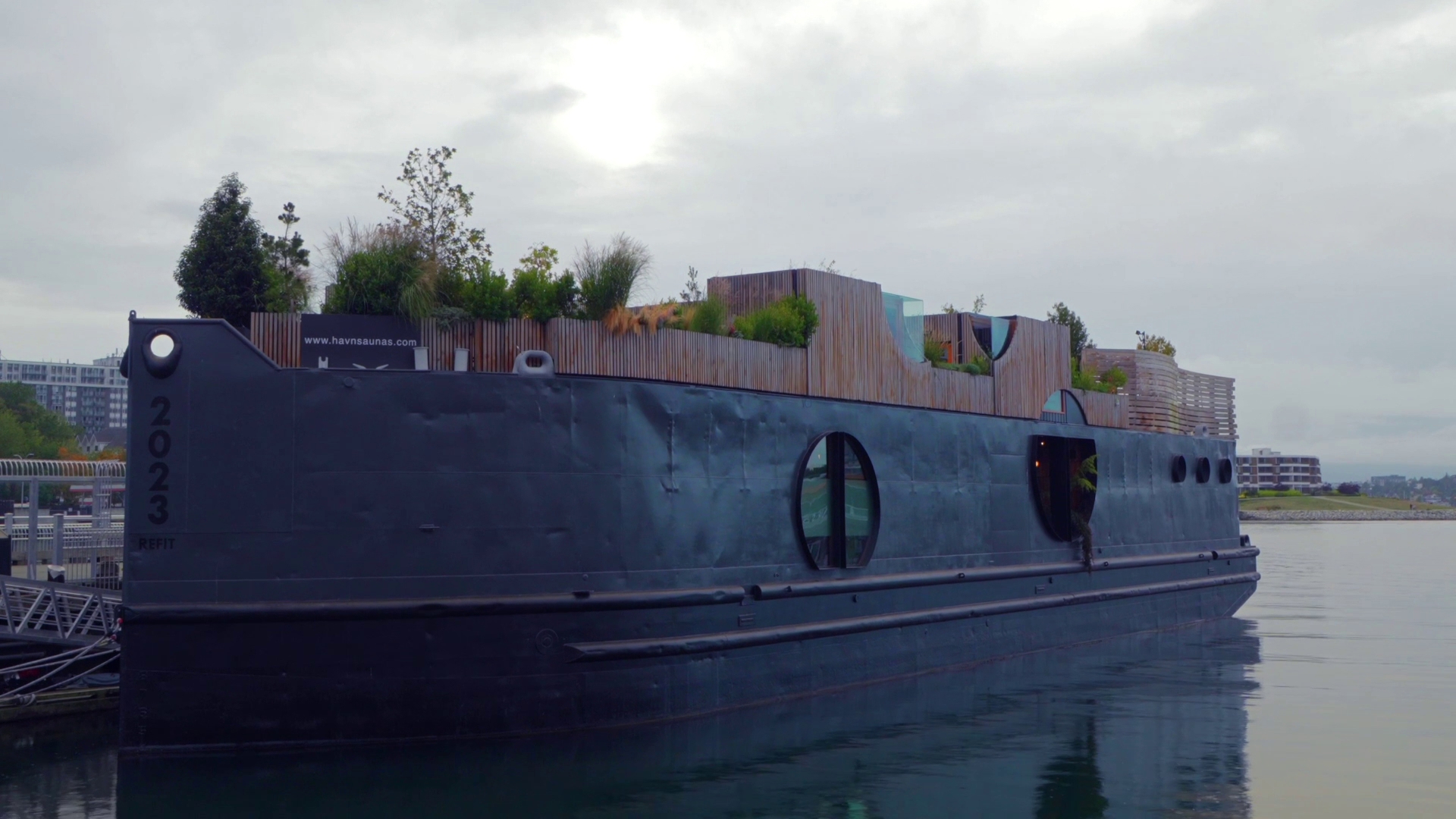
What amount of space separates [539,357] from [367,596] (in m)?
2.61

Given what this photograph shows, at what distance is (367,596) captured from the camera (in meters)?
10.4

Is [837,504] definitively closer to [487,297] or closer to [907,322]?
[907,322]

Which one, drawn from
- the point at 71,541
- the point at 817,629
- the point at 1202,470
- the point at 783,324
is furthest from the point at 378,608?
the point at 1202,470

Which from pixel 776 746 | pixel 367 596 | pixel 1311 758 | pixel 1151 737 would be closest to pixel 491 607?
pixel 367 596

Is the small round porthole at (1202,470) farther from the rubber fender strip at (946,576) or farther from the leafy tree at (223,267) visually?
the leafy tree at (223,267)

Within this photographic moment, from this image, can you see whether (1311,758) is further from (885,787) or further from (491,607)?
(491,607)

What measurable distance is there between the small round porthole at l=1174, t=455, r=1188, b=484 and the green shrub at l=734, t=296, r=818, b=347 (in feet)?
35.4

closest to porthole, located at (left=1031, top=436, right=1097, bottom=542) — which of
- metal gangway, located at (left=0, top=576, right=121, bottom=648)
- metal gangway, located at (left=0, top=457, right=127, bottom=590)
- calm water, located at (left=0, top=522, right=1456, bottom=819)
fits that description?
calm water, located at (left=0, top=522, right=1456, bottom=819)

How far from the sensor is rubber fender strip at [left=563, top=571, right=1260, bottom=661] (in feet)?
36.5

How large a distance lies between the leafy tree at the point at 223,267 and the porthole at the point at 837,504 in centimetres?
842

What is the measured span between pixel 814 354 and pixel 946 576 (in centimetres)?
363

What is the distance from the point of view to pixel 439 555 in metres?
10.6

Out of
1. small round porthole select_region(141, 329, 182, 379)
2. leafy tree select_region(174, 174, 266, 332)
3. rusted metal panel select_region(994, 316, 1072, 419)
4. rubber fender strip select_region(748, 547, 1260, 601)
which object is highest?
leafy tree select_region(174, 174, 266, 332)

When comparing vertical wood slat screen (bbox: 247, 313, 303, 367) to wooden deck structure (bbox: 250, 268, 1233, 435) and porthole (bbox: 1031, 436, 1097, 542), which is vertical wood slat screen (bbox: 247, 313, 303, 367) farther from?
porthole (bbox: 1031, 436, 1097, 542)
